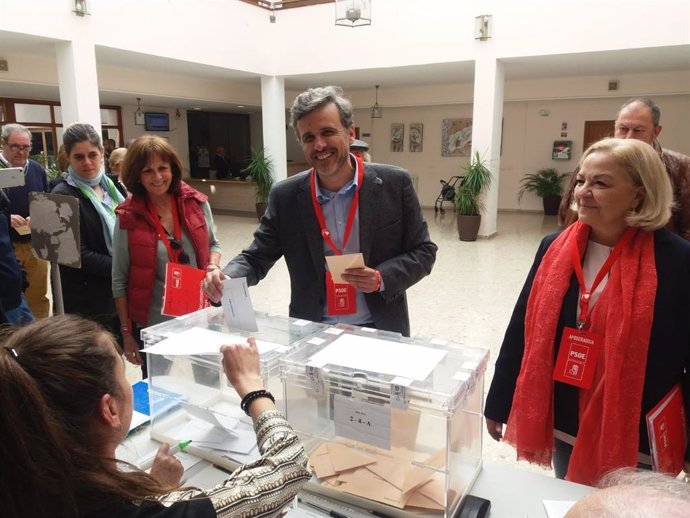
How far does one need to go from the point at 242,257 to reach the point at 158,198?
2.10ft

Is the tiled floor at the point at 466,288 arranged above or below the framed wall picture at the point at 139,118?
below

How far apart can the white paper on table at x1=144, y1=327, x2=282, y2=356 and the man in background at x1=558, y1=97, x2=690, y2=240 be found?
1.20 m

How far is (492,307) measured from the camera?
4906 millimetres

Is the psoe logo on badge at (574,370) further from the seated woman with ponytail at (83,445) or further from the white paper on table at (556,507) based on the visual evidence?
the seated woman with ponytail at (83,445)

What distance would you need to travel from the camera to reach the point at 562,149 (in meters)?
11.5

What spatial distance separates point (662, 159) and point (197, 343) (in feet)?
6.75

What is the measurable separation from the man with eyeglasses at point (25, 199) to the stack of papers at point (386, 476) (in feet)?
10.3

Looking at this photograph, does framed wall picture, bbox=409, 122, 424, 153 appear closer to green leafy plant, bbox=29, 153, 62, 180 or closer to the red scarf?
green leafy plant, bbox=29, 153, 62, 180

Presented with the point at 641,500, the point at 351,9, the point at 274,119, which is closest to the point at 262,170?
the point at 274,119

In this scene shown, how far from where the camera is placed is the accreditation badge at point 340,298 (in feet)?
5.90

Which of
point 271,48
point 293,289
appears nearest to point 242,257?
point 293,289

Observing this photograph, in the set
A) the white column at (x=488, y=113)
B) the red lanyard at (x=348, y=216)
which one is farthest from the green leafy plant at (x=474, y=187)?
the red lanyard at (x=348, y=216)

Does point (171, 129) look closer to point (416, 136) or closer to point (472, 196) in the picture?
point (416, 136)

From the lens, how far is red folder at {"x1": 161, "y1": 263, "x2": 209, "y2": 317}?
74.5 inches
